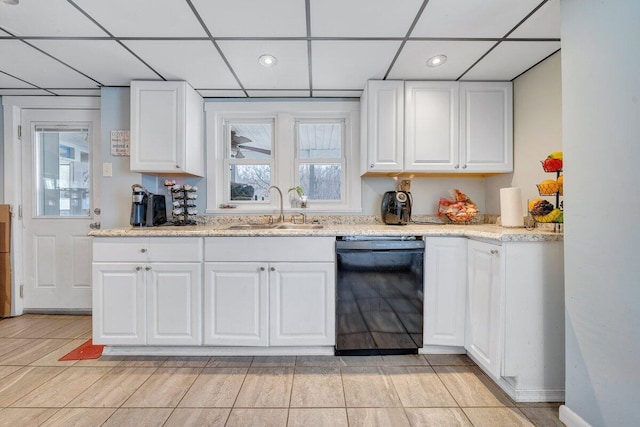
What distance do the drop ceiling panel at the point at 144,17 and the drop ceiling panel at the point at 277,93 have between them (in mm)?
825

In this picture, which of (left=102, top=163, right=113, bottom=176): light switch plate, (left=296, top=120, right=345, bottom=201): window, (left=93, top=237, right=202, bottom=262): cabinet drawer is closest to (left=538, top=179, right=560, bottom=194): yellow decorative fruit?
(left=296, top=120, right=345, bottom=201): window

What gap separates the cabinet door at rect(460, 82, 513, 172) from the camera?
2.33 m

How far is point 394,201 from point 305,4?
152 centimetres

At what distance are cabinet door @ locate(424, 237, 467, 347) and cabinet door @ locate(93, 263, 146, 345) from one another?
197cm

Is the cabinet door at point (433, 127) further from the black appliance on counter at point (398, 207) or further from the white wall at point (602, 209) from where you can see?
the white wall at point (602, 209)

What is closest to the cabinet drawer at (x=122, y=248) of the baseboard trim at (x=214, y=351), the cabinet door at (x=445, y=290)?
the baseboard trim at (x=214, y=351)

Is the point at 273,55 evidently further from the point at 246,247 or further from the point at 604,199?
the point at 604,199

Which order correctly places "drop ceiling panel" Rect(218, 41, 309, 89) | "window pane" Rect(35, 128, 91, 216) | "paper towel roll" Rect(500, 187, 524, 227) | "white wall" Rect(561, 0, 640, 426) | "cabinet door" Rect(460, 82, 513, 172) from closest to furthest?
"white wall" Rect(561, 0, 640, 426), "drop ceiling panel" Rect(218, 41, 309, 89), "paper towel roll" Rect(500, 187, 524, 227), "cabinet door" Rect(460, 82, 513, 172), "window pane" Rect(35, 128, 91, 216)

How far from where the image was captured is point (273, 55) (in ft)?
6.35

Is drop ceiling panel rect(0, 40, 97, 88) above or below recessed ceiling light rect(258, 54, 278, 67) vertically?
above

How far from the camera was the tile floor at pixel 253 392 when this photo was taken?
4.71 ft

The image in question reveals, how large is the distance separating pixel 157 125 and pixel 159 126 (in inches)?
0.7

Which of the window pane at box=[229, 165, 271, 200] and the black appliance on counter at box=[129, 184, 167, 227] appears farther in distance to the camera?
the window pane at box=[229, 165, 271, 200]

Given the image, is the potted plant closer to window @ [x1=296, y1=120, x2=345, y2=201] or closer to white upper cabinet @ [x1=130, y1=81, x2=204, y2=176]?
window @ [x1=296, y1=120, x2=345, y2=201]
